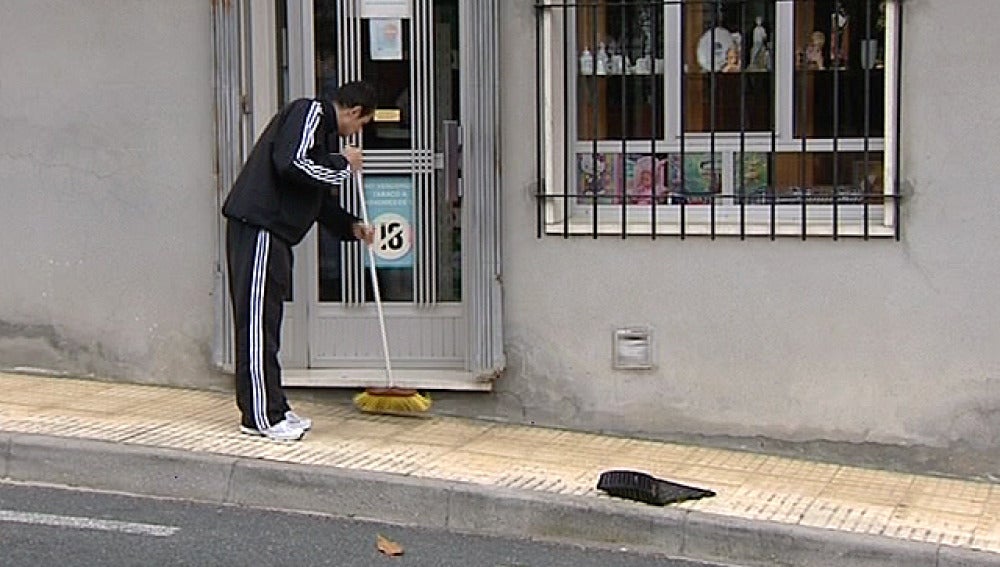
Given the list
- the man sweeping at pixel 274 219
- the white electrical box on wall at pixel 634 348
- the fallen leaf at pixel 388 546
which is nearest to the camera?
the fallen leaf at pixel 388 546

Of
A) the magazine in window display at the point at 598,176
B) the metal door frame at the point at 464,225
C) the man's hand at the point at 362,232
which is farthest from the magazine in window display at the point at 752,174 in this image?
the man's hand at the point at 362,232

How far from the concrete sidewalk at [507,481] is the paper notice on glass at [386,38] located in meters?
2.00

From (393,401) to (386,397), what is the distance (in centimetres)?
5

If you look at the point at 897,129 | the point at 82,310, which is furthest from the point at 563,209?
the point at 82,310

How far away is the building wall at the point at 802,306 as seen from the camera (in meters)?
6.89

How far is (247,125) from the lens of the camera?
794cm

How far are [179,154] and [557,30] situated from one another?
7.49 feet

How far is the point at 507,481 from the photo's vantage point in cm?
663

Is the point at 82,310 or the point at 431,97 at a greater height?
the point at 431,97

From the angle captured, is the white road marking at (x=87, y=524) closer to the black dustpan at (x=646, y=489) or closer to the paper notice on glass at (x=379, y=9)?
the black dustpan at (x=646, y=489)

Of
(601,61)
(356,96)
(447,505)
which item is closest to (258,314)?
(356,96)

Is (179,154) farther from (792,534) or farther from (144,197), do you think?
(792,534)

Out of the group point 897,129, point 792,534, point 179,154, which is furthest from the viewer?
point 179,154

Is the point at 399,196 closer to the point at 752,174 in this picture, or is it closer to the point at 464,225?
the point at 464,225
